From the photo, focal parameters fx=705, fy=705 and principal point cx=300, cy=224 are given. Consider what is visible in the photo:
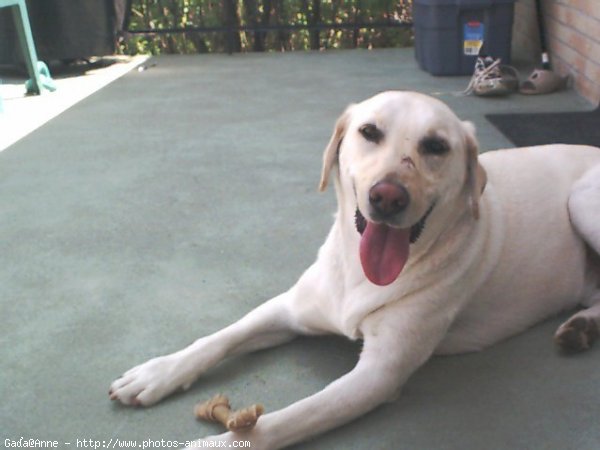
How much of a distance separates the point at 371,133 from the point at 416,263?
0.32 metres

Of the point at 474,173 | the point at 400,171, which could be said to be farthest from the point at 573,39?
the point at 400,171

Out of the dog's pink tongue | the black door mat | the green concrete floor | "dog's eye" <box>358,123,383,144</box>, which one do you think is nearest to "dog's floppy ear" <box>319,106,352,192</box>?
"dog's eye" <box>358,123,383,144</box>

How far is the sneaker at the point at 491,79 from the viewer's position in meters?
4.35

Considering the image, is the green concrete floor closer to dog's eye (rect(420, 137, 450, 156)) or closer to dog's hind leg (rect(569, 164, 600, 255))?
dog's hind leg (rect(569, 164, 600, 255))

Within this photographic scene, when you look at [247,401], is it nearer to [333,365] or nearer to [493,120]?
[333,365]

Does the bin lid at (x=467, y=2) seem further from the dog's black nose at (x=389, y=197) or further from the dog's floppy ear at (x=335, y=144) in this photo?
the dog's black nose at (x=389, y=197)

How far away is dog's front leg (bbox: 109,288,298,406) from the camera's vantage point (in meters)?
1.61

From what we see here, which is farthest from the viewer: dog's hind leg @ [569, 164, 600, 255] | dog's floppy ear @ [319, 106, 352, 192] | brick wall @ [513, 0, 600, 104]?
brick wall @ [513, 0, 600, 104]

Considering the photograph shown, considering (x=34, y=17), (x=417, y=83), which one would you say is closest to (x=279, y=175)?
(x=417, y=83)

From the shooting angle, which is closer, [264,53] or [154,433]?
[154,433]

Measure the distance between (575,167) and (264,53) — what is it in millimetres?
4714


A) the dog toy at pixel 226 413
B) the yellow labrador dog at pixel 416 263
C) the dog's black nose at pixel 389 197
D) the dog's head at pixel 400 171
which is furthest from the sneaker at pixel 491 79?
the dog toy at pixel 226 413

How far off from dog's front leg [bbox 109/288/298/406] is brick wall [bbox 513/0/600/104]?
302 cm

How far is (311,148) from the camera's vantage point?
355 centimetres
